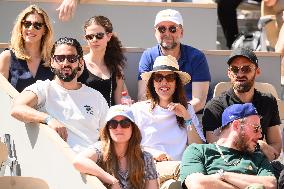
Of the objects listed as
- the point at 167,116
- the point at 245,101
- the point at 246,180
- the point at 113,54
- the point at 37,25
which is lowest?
the point at 246,180

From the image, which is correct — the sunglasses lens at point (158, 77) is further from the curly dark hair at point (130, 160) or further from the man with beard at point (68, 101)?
the curly dark hair at point (130, 160)

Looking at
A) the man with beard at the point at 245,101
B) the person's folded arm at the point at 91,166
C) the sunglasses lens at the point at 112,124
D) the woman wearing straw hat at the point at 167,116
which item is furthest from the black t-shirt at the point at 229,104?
Result: the person's folded arm at the point at 91,166

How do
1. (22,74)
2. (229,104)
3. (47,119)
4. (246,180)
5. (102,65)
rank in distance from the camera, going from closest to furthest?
(246,180)
(47,119)
(229,104)
(22,74)
(102,65)

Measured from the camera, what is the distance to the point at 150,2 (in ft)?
36.0

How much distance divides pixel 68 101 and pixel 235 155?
1.51 m

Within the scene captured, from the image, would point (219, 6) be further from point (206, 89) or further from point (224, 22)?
point (206, 89)

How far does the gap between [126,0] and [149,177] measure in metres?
4.40

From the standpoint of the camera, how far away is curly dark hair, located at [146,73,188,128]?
27.5ft

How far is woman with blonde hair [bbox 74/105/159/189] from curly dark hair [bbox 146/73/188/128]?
47.7 inches

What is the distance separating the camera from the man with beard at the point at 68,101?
7.94 meters

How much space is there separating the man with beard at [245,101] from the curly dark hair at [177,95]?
0.66 ft

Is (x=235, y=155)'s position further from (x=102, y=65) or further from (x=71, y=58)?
(x=102, y=65)

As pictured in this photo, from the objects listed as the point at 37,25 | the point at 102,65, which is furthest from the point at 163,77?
the point at 37,25

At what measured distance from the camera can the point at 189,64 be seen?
9273 mm
